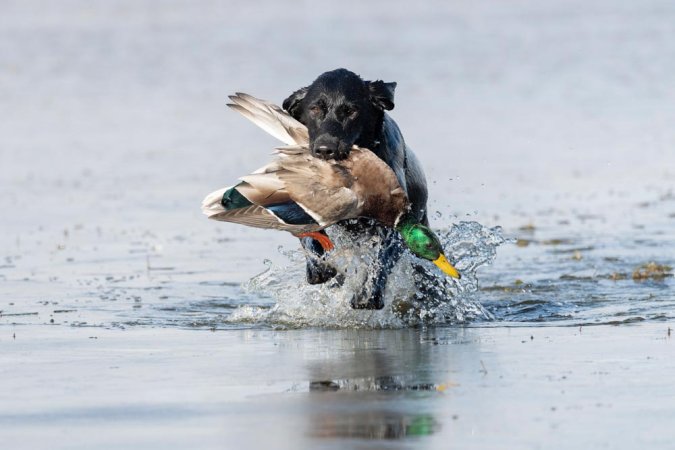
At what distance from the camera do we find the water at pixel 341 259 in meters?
5.75

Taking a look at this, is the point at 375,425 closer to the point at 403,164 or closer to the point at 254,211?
the point at 254,211

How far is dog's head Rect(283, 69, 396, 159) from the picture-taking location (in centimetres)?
797

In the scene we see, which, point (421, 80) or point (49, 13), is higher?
point (49, 13)

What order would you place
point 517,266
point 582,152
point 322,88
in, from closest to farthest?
point 322,88 → point 517,266 → point 582,152

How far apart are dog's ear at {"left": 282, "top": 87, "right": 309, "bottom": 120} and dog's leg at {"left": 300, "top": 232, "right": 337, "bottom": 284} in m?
0.74

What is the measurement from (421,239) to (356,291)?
93cm

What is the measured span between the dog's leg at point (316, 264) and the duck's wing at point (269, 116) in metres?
0.66

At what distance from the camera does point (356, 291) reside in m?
8.33

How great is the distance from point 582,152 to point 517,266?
17.6 feet

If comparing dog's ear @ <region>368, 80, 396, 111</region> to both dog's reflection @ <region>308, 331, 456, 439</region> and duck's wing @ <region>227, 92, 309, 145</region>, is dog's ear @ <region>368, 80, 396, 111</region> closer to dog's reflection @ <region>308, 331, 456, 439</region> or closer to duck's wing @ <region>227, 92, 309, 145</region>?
duck's wing @ <region>227, 92, 309, 145</region>

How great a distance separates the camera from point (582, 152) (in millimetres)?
15703

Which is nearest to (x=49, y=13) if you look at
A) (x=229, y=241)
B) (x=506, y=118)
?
(x=506, y=118)

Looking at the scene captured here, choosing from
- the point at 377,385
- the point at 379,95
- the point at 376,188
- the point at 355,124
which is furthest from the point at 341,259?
the point at 377,385

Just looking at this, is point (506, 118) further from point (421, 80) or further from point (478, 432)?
point (478, 432)
